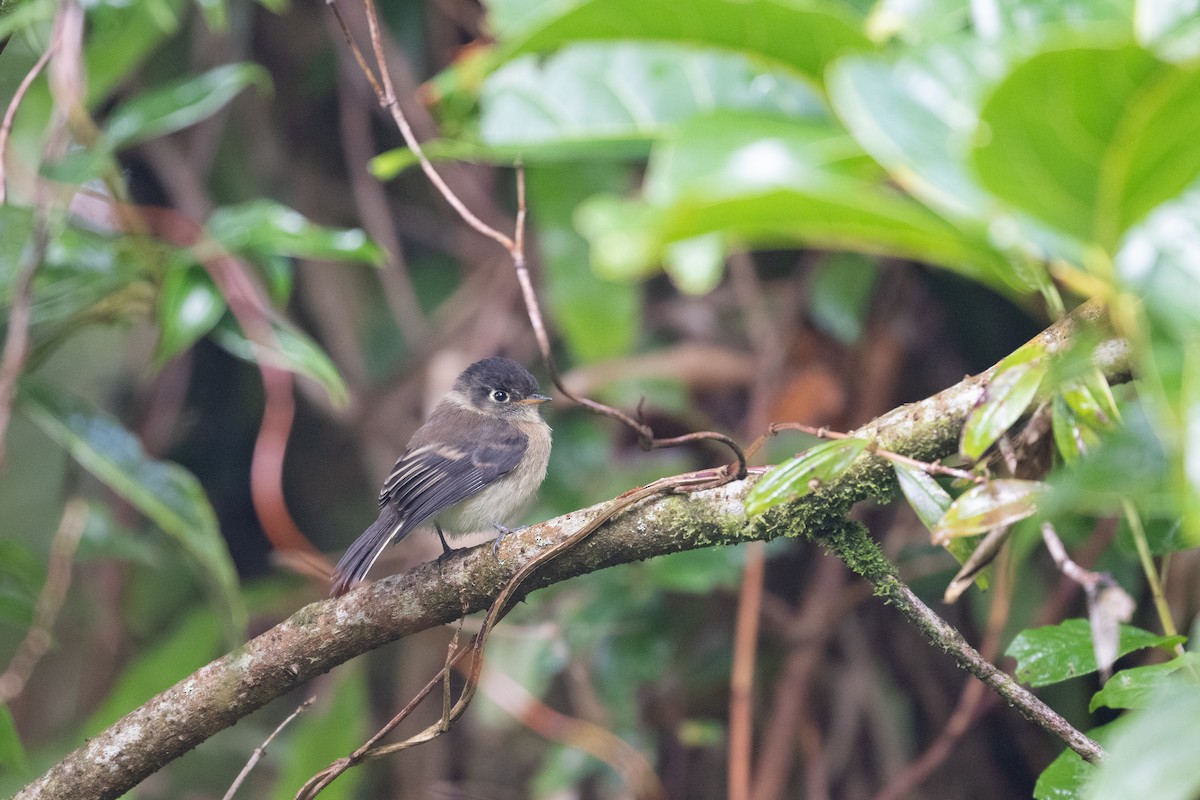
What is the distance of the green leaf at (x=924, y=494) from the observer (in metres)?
1.35

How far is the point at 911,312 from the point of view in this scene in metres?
3.66

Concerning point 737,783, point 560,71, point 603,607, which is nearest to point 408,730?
point 603,607

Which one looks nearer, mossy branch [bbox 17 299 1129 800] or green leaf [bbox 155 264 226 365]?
mossy branch [bbox 17 299 1129 800]

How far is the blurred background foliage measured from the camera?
716 mm

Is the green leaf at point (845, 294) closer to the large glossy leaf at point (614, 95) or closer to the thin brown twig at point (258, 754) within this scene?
the thin brown twig at point (258, 754)

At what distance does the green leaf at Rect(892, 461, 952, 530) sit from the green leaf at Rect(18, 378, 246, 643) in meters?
1.85

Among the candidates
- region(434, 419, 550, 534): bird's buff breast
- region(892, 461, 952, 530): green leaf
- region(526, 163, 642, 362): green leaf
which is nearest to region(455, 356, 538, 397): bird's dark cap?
region(526, 163, 642, 362): green leaf

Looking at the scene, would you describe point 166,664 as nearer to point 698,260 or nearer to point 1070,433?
point 1070,433

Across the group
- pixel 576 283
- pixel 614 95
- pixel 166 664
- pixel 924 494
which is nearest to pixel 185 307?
pixel 576 283

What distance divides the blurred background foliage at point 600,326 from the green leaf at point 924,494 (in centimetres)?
23

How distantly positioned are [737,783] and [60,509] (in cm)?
248

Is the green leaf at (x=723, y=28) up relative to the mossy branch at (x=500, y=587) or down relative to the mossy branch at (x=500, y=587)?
up

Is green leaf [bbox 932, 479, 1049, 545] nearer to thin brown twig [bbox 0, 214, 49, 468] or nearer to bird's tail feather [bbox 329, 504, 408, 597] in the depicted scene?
bird's tail feather [bbox 329, 504, 408, 597]

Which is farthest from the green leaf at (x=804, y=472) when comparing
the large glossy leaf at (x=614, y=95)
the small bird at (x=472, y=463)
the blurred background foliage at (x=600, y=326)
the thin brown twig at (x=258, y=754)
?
the small bird at (x=472, y=463)
